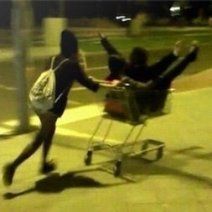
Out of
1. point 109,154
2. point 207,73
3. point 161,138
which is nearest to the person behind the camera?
point 109,154

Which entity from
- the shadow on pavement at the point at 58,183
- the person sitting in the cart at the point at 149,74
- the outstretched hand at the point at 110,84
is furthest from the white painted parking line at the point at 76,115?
the shadow on pavement at the point at 58,183

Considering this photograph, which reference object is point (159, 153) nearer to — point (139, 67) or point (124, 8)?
point (139, 67)

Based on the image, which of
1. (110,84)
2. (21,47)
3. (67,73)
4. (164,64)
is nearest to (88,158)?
(110,84)

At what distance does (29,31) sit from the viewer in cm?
877

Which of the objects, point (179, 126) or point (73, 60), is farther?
point (179, 126)

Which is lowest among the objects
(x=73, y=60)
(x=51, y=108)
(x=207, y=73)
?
(x=207, y=73)

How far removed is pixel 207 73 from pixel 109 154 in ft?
28.3

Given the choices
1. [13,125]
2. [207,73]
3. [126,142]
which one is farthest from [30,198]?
[207,73]

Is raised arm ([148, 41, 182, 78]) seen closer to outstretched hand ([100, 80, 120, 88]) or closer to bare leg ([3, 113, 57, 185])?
outstretched hand ([100, 80, 120, 88])

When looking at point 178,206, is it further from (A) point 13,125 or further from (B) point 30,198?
(A) point 13,125

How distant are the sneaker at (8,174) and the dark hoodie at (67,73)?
70 cm

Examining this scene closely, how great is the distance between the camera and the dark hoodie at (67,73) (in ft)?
20.3

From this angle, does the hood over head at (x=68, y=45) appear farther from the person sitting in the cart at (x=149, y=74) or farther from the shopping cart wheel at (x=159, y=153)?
the shopping cart wheel at (x=159, y=153)

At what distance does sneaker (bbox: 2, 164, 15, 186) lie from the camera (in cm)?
616
